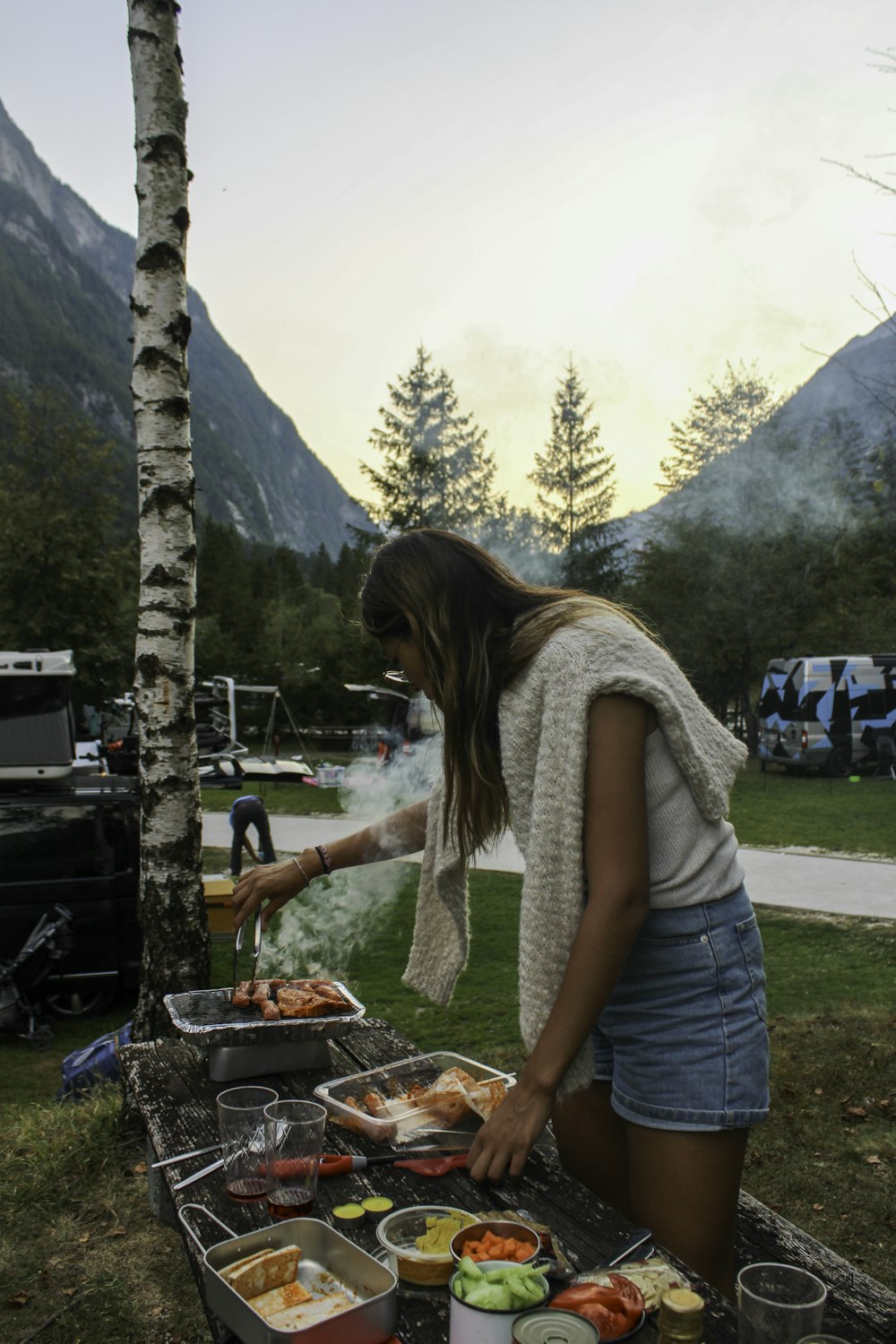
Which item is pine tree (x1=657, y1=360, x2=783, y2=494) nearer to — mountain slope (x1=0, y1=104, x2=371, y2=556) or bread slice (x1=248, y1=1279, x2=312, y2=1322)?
bread slice (x1=248, y1=1279, x2=312, y2=1322)

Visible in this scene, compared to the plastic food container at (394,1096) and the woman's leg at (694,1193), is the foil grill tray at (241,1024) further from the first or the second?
the woman's leg at (694,1193)

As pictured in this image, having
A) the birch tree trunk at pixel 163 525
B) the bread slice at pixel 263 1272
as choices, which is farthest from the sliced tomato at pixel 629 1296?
the birch tree trunk at pixel 163 525

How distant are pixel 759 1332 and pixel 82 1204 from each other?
326 centimetres

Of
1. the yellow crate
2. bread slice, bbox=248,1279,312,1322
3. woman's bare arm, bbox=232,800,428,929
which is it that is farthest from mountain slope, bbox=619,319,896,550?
bread slice, bbox=248,1279,312,1322

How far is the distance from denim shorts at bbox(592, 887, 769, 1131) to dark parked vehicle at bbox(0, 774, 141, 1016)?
5.10 metres

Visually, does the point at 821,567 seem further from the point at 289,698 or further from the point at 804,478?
the point at 289,698

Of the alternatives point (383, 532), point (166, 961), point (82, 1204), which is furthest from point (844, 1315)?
point (383, 532)

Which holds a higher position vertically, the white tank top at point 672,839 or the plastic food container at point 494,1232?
the white tank top at point 672,839

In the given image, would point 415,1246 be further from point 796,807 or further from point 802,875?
point 796,807

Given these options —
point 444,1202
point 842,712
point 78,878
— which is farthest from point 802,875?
point 842,712

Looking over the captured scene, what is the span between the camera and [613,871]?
5.70ft

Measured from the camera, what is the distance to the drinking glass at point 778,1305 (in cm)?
130

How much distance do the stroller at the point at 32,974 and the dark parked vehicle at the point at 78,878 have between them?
80 millimetres

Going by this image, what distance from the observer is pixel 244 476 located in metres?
167
